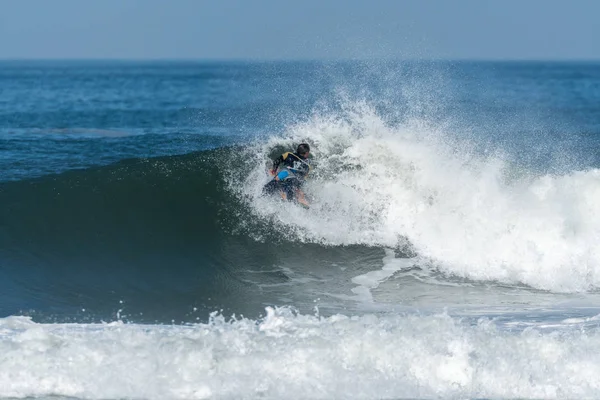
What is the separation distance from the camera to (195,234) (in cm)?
1293

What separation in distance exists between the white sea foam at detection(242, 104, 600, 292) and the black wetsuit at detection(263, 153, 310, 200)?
0.37m

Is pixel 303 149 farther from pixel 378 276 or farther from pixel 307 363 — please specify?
pixel 307 363

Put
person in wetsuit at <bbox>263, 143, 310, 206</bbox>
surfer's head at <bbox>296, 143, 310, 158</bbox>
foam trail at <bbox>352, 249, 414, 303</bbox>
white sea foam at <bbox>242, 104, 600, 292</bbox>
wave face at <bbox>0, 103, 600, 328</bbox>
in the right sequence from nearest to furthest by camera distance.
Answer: foam trail at <bbox>352, 249, 414, 303</bbox>
wave face at <bbox>0, 103, 600, 328</bbox>
white sea foam at <bbox>242, 104, 600, 292</bbox>
surfer's head at <bbox>296, 143, 310, 158</bbox>
person in wetsuit at <bbox>263, 143, 310, 206</bbox>

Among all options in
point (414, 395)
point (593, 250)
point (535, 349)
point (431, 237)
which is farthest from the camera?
point (431, 237)

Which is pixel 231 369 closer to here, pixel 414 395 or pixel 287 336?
pixel 287 336

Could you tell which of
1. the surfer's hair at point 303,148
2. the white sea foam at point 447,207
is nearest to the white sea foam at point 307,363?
the white sea foam at point 447,207

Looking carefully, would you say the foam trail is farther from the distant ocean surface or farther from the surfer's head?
the surfer's head

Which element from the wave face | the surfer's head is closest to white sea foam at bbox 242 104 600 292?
the wave face

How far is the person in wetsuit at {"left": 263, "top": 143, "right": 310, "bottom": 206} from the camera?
40.3 feet

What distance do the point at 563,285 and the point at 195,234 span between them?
5669 mm

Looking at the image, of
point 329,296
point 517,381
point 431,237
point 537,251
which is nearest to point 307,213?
point 431,237

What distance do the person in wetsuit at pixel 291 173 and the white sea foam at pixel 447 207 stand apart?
1.07 feet

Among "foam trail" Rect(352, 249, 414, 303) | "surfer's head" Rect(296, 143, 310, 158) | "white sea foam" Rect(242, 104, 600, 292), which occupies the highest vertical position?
"surfer's head" Rect(296, 143, 310, 158)

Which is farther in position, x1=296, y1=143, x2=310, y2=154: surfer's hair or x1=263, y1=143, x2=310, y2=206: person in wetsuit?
x1=263, y1=143, x2=310, y2=206: person in wetsuit
